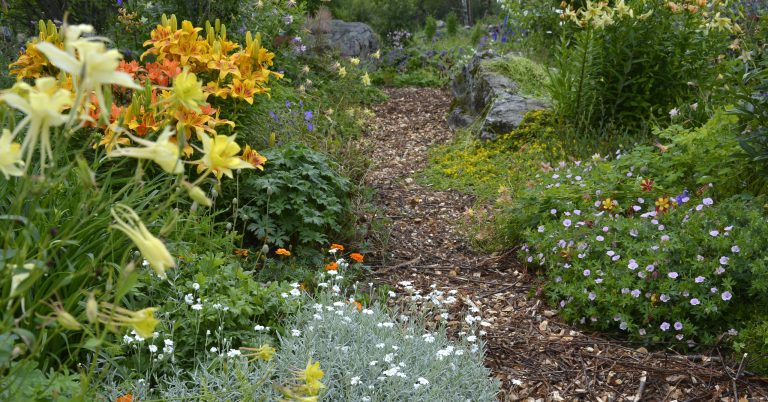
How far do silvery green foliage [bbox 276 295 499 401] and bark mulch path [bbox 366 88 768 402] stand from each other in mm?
208

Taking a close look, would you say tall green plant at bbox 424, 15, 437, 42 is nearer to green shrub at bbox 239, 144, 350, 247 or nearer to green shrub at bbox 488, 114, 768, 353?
green shrub at bbox 488, 114, 768, 353

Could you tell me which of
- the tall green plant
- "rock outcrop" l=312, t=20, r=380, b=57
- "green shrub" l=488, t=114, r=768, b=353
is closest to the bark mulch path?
"green shrub" l=488, t=114, r=768, b=353

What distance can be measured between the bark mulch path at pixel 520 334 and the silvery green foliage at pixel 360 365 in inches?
8.4

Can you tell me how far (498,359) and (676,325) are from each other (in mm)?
792

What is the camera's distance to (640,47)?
5570 mm

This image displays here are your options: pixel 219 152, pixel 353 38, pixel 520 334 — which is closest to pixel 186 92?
pixel 219 152

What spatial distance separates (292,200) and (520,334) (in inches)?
56.2

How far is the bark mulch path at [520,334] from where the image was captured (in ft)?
9.24

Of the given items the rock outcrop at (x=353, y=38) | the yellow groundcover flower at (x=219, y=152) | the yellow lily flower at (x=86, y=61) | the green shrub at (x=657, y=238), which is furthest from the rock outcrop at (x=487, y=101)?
the yellow lily flower at (x=86, y=61)

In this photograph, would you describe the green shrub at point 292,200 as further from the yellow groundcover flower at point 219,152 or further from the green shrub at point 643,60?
the green shrub at point 643,60

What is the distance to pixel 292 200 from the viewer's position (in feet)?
12.5

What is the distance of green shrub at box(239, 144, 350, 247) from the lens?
12.1 feet

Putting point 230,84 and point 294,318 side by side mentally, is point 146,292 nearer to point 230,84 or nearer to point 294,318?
point 294,318

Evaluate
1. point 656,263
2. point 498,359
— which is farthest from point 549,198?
point 498,359
